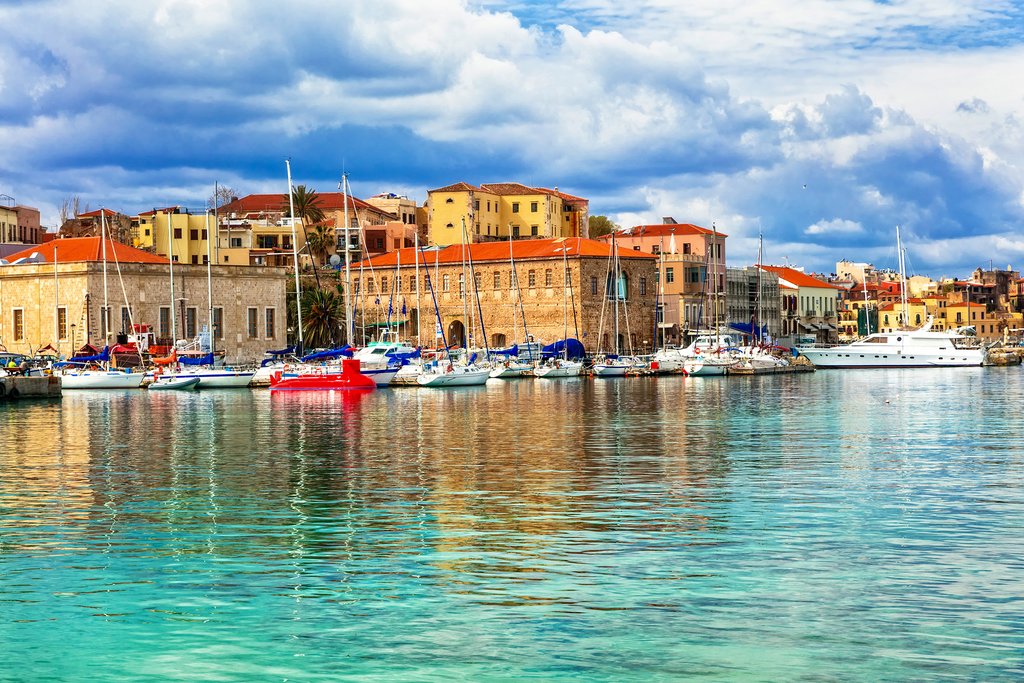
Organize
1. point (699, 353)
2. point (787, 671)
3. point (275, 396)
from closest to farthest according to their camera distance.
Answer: point (787, 671), point (275, 396), point (699, 353)

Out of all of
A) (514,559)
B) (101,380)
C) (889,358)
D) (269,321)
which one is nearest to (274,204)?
(269,321)

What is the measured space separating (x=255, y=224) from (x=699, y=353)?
37.4 metres

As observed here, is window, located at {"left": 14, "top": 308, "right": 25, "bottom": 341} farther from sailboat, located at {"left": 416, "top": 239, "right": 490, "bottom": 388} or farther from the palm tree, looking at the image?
sailboat, located at {"left": 416, "top": 239, "right": 490, "bottom": 388}

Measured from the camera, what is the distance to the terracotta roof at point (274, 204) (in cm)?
11750

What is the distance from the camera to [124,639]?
12.6m

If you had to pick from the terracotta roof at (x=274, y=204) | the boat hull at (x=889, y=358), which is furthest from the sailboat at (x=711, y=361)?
the terracotta roof at (x=274, y=204)

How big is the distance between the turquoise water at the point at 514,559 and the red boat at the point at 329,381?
30.3 m

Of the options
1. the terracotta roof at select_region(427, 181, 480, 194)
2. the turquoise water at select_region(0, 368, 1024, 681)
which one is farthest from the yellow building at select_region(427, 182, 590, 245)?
the turquoise water at select_region(0, 368, 1024, 681)

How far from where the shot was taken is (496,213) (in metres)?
115

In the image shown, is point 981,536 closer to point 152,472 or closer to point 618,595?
point 618,595

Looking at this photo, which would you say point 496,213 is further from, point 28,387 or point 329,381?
point 28,387

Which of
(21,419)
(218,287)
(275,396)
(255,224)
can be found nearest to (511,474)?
(21,419)

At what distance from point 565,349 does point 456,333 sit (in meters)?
17.0

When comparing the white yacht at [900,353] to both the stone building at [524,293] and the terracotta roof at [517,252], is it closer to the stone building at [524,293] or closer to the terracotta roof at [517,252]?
the stone building at [524,293]
